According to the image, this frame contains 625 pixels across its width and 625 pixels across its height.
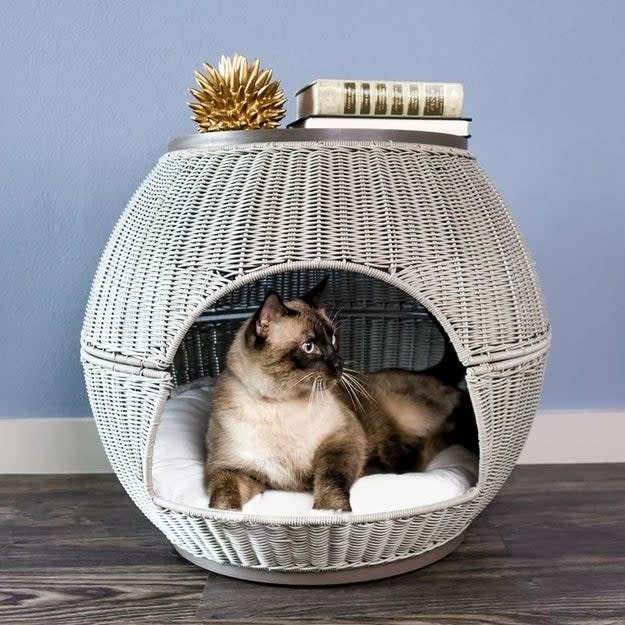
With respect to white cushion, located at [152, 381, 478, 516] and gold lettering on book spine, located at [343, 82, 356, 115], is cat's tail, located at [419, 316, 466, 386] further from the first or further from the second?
gold lettering on book spine, located at [343, 82, 356, 115]

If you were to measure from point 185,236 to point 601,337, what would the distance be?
1.40 meters

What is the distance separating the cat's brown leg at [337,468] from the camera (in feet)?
4.73

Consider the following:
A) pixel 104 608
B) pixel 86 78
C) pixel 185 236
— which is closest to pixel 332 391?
pixel 185 236

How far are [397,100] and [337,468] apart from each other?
0.75 metres

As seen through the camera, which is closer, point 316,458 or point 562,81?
point 316,458

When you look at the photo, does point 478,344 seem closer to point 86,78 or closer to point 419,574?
point 419,574

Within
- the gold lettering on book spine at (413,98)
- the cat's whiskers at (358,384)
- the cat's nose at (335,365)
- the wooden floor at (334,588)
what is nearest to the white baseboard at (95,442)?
the wooden floor at (334,588)

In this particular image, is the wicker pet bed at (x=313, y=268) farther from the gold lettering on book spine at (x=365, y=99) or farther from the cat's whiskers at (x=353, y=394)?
the cat's whiskers at (x=353, y=394)

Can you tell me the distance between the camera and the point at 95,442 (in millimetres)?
2273

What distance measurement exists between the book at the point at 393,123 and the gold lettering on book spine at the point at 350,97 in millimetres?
16

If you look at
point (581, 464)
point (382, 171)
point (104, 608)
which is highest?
point (382, 171)

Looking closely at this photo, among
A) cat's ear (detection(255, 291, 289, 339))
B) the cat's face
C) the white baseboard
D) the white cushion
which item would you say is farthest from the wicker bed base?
the white baseboard

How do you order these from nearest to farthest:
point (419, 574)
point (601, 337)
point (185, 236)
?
point (185, 236) → point (419, 574) → point (601, 337)

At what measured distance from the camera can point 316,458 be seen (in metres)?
1.57
